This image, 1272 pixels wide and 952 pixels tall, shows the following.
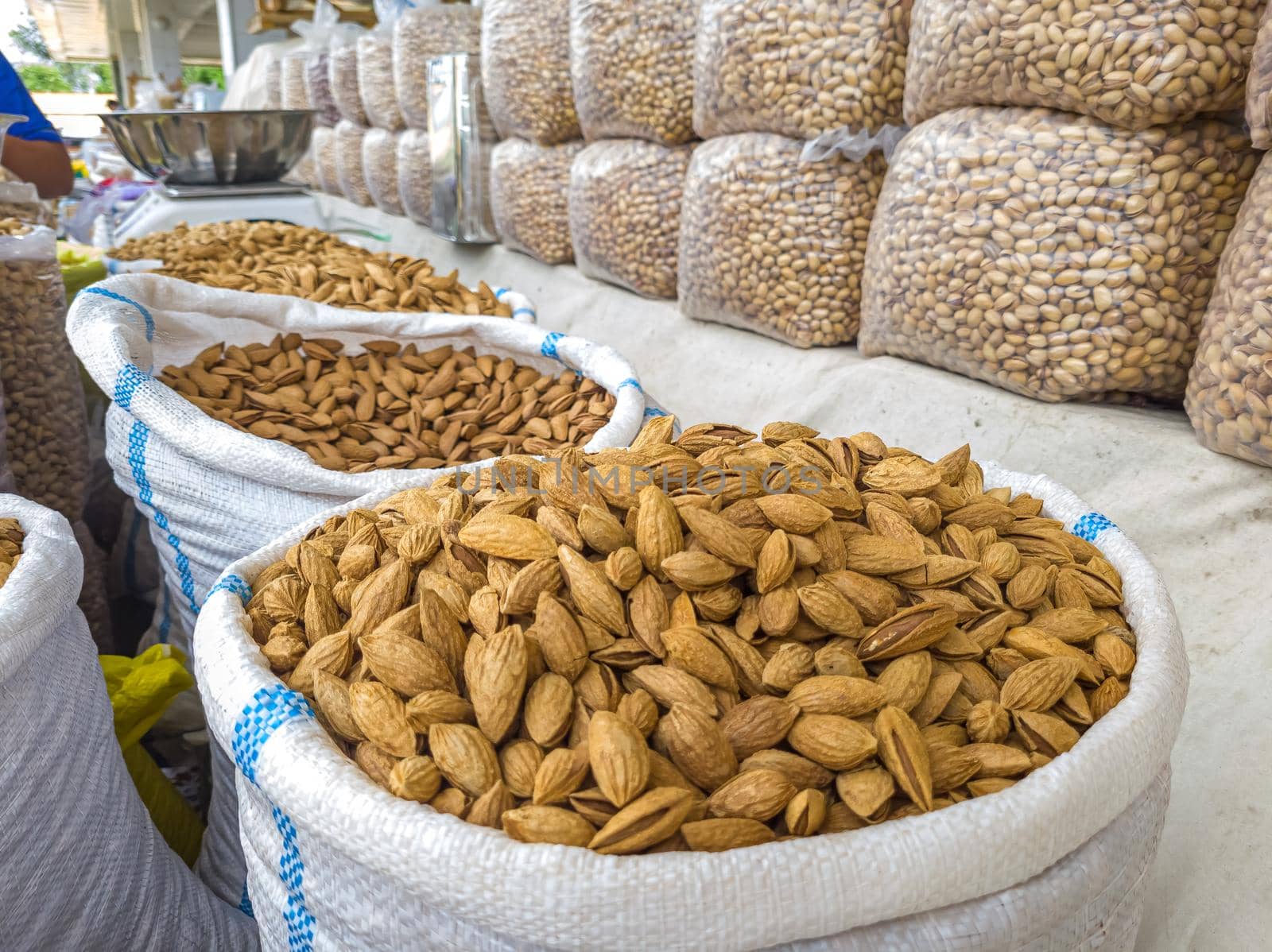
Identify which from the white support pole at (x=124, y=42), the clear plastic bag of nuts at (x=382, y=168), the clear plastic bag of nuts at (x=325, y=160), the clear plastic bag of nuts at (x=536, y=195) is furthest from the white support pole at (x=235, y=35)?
the clear plastic bag of nuts at (x=536, y=195)

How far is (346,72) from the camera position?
9.53 ft

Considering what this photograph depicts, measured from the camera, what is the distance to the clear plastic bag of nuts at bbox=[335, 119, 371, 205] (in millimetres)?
3016

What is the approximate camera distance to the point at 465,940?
420 mm

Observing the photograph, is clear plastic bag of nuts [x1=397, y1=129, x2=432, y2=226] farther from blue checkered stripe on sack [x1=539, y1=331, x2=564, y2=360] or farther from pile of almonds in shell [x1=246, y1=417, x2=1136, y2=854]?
pile of almonds in shell [x1=246, y1=417, x2=1136, y2=854]

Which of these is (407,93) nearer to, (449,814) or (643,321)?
(643,321)

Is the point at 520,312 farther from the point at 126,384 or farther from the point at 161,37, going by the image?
the point at 161,37

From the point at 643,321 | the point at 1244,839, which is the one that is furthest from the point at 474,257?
the point at 1244,839

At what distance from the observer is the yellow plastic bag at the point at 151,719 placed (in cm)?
89

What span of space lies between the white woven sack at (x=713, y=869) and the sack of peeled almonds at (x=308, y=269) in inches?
35.7

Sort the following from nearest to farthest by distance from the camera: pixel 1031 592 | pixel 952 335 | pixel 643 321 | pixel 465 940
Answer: pixel 465 940, pixel 1031 592, pixel 952 335, pixel 643 321

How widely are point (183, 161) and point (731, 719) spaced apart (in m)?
2.08

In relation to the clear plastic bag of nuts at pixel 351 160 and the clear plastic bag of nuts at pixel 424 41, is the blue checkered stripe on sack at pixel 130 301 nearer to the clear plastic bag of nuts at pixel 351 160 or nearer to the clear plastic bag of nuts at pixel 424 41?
the clear plastic bag of nuts at pixel 424 41

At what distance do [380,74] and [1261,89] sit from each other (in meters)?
2.46

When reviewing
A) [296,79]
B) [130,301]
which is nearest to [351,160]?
[296,79]
